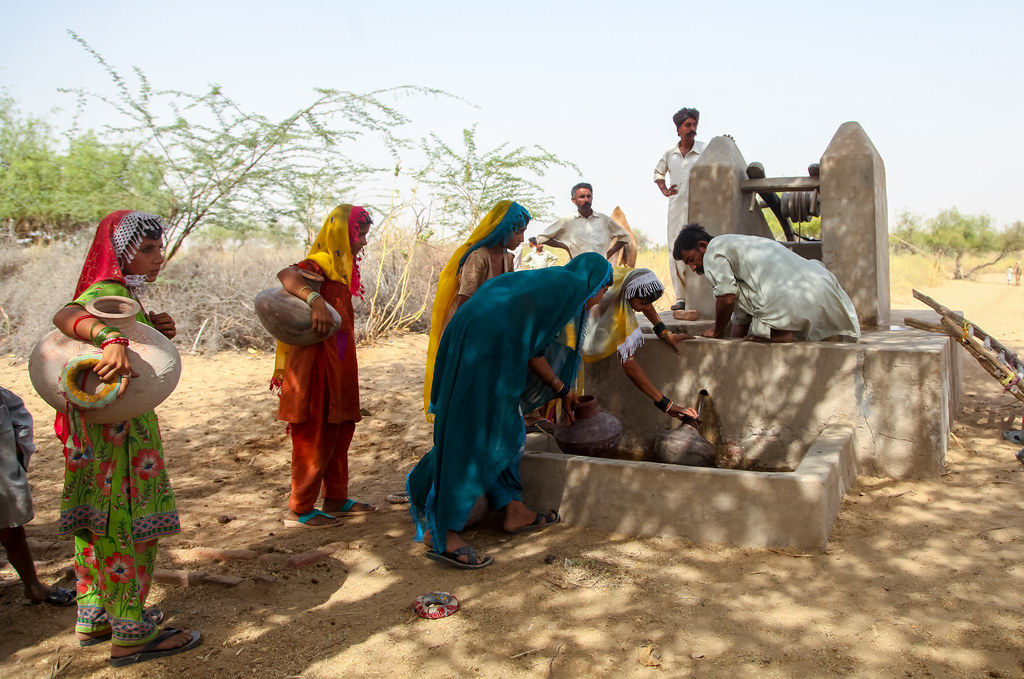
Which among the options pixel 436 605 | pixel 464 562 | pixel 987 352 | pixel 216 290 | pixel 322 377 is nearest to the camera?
pixel 436 605

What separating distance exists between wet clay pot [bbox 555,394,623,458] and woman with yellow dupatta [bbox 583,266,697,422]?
330 millimetres

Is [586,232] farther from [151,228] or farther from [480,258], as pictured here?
[151,228]

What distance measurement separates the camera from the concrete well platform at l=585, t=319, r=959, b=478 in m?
4.59

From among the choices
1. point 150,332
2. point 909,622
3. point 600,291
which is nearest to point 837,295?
point 600,291

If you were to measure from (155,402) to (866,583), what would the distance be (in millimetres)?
2917

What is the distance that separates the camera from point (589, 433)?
4.61 meters

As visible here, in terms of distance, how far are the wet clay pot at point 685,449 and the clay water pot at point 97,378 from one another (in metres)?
2.92

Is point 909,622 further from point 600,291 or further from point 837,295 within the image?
point 837,295

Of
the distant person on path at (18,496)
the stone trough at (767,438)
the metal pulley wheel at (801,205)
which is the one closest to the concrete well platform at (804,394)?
the stone trough at (767,438)

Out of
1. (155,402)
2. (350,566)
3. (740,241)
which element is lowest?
(350,566)

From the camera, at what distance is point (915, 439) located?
4594mm

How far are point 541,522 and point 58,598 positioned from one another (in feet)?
7.36

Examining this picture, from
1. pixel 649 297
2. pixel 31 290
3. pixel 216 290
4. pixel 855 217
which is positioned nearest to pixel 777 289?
pixel 649 297

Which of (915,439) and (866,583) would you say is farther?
(915,439)
